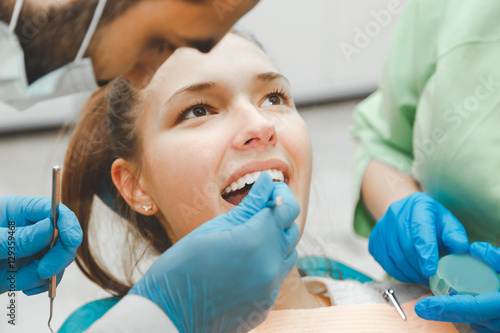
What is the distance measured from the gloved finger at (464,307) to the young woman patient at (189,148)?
0.21m

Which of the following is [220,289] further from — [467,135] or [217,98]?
[467,135]

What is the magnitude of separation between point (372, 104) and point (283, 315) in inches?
27.6

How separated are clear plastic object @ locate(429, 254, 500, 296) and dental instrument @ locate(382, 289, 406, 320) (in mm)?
85

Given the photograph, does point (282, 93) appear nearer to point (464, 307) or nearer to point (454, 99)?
point (454, 99)

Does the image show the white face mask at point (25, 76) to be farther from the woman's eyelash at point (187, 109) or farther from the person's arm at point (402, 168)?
the person's arm at point (402, 168)

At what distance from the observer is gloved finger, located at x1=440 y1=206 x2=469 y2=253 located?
1054 millimetres

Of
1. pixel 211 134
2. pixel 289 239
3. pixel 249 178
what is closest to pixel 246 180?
pixel 249 178

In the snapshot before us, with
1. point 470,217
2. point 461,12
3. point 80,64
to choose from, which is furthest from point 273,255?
point 461,12

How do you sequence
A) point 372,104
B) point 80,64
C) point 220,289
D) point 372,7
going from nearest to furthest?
1. point 220,289
2. point 80,64
3. point 372,7
4. point 372,104

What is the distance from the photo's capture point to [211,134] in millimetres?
1002

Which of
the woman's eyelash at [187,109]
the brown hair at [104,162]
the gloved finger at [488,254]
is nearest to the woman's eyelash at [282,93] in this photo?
the woman's eyelash at [187,109]

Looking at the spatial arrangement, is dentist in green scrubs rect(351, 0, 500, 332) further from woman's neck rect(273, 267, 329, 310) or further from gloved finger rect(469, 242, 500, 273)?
woman's neck rect(273, 267, 329, 310)

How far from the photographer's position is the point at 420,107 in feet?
4.06

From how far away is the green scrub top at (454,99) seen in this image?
109cm
